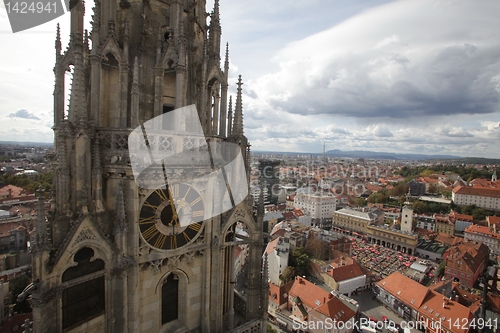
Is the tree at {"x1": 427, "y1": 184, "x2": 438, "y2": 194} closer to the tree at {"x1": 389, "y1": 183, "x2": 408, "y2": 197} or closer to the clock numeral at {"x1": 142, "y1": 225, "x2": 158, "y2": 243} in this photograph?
the tree at {"x1": 389, "y1": 183, "x2": 408, "y2": 197}

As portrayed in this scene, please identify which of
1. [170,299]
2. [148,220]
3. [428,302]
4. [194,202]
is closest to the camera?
[148,220]

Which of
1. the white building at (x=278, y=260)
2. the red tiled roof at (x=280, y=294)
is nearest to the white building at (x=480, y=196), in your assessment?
the white building at (x=278, y=260)

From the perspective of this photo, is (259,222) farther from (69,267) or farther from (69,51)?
(69,51)

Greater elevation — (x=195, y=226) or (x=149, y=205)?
(x=149, y=205)

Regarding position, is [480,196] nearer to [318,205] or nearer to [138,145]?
[318,205]

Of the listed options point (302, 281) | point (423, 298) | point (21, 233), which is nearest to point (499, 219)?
point (423, 298)

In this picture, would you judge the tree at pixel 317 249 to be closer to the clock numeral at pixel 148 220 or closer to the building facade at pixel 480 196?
the clock numeral at pixel 148 220

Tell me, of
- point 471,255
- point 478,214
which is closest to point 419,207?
point 478,214
